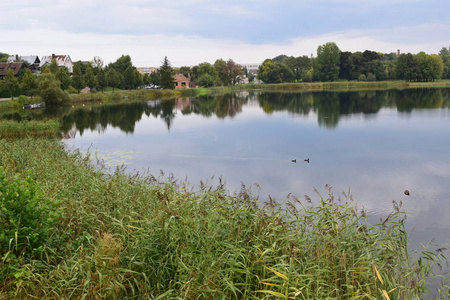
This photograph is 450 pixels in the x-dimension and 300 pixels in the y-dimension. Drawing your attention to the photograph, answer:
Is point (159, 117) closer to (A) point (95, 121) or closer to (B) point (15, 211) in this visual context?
(A) point (95, 121)

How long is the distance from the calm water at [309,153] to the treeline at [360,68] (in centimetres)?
6354

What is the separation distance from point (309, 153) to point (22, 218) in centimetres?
1581

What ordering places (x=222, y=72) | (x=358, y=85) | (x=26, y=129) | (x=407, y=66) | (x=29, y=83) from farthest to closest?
(x=222, y=72) → (x=407, y=66) → (x=358, y=85) → (x=29, y=83) → (x=26, y=129)

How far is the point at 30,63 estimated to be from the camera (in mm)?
92125

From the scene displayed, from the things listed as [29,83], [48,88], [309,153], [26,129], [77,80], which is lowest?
[309,153]

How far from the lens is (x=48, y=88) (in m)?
52.9

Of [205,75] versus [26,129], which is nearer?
[26,129]

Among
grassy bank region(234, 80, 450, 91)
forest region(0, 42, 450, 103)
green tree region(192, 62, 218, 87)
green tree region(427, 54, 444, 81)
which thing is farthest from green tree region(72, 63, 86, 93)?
green tree region(427, 54, 444, 81)

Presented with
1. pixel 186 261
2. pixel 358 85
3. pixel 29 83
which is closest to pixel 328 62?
pixel 358 85

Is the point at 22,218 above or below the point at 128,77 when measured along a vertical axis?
below

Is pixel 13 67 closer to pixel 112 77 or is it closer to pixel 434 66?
pixel 112 77

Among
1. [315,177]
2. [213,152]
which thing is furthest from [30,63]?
[315,177]

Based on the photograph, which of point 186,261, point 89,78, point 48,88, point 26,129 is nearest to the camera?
point 186,261

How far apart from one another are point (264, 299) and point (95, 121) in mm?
34485
